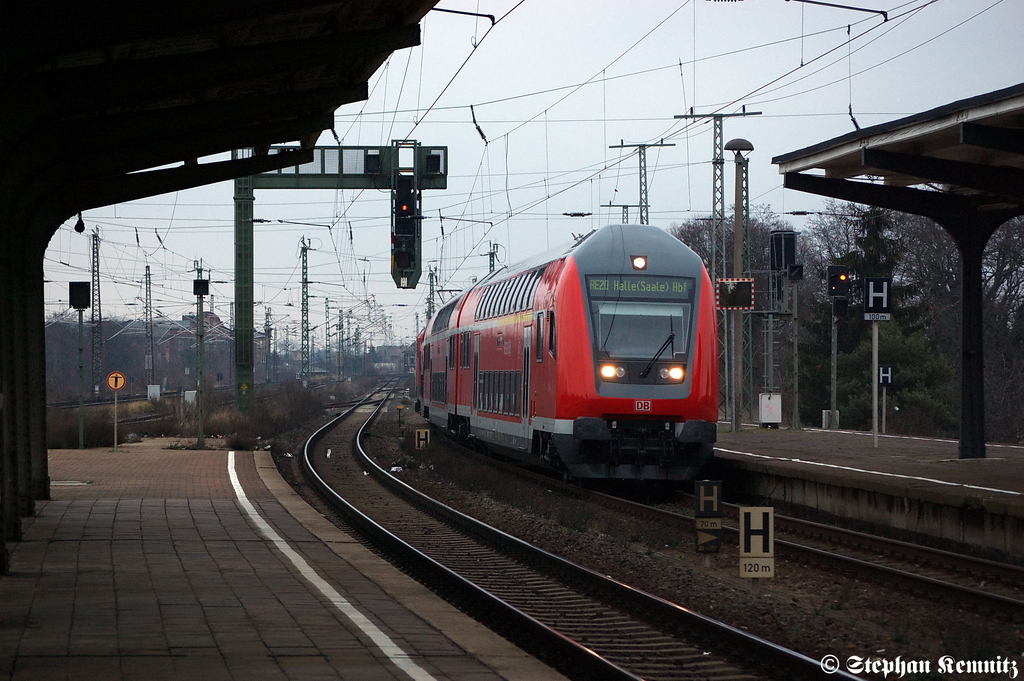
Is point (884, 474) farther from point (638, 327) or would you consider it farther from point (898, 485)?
point (638, 327)

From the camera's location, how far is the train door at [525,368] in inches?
725

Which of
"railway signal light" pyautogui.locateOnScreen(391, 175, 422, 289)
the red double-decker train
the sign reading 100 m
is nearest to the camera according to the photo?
the red double-decker train

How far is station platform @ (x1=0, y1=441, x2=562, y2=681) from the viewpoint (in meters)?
6.57

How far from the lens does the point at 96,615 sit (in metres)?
7.87

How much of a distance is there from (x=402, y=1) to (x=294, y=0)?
58.1 inches

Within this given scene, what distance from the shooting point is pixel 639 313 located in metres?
16.6

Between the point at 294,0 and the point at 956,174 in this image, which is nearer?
Result: the point at 294,0

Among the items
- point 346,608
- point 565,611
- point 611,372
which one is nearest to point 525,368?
point 611,372

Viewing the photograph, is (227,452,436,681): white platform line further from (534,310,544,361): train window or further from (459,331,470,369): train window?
(459,331,470,369): train window

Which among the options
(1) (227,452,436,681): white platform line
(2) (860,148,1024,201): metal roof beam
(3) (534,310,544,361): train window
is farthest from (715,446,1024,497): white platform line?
(1) (227,452,436,681): white platform line

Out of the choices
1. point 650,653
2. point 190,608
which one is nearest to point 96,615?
point 190,608

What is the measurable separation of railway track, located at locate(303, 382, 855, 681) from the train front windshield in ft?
11.7

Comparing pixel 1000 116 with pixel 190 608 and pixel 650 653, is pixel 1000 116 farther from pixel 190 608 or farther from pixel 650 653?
pixel 190 608

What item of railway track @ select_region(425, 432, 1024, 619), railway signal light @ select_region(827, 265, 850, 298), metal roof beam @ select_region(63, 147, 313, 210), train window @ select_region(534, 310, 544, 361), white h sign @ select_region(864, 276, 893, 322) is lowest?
railway track @ select_region(425, 432, 1024, 619)
